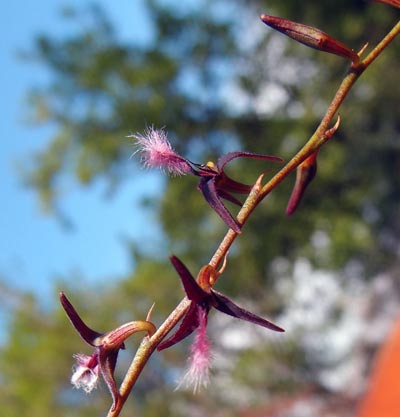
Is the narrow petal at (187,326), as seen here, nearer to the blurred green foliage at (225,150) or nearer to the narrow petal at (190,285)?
the narrow petal at (190,285)

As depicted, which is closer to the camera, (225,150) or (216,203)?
(216,203)

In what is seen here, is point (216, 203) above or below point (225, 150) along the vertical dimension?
below

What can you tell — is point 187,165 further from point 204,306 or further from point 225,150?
point 225,150

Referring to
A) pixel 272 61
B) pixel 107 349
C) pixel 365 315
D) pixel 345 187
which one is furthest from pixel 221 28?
pixel 107 349

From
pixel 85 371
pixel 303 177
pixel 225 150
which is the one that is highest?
pixel 225 150

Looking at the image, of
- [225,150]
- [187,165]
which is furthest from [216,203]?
[225,150]

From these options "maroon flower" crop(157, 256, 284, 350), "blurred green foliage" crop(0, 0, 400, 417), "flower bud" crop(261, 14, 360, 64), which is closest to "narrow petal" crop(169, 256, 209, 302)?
"maroon flower" crop(157, 256, 284, 350)

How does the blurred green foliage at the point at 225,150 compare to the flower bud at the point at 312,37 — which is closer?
the flower bud at the point at 312,37

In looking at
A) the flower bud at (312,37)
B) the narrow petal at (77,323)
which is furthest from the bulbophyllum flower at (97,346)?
the flower bud at (312,37)
